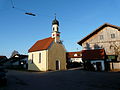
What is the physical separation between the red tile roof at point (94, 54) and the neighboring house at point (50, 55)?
710 cm

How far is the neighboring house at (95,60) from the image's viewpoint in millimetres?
27438

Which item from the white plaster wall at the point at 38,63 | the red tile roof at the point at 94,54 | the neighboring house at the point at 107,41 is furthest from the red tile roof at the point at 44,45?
the red tile roof at the point at 94,54

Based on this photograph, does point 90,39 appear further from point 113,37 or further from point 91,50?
point 113,37

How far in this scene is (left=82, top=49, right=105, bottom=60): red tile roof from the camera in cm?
2764

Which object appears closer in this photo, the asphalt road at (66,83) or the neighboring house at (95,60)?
the asphalt road at (66,83)

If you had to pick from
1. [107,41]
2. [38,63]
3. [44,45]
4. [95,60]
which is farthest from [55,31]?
[107,41]

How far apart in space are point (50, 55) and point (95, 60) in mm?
10738

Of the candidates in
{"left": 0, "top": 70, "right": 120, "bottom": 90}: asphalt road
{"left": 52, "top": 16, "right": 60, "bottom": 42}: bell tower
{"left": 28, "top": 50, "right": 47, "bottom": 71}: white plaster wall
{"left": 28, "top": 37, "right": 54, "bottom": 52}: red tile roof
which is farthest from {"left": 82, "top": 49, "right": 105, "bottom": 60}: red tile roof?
{"left": 0, "top": 70, "right": 120, "bottom": 90}: asphalt road

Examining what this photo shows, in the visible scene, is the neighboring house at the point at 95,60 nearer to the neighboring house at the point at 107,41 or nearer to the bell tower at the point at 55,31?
the neighboring house at the point at 107,41

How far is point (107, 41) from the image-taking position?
96.3 feet

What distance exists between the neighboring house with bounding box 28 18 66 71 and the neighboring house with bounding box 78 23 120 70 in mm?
6396

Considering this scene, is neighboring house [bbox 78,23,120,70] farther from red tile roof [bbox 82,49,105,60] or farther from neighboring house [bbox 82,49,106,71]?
neighboring house [bbox 82,49,106,71]

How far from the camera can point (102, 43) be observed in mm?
29734

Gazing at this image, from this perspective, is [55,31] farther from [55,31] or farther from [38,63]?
[38,63]
